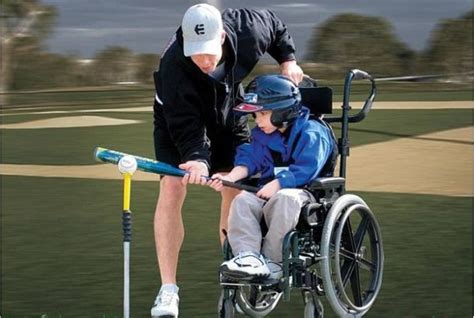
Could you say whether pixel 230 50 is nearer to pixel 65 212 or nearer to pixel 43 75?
pixel 65 212

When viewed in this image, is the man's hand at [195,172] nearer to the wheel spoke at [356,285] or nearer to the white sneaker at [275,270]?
the white sneaker at [275,270]

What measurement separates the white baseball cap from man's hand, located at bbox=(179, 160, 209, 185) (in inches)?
16.1

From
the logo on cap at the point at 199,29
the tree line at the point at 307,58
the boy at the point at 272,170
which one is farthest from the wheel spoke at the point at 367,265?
the tree line at the point at 307,58

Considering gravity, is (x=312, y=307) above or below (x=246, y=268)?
below

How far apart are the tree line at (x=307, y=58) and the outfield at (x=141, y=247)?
4446 millimetres

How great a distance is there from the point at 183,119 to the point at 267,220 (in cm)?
55

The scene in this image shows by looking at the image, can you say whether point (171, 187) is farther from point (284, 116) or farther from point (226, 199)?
point (284, 116)

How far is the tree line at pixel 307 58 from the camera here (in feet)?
52.6

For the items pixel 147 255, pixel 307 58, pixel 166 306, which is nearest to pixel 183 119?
pixel 166 306

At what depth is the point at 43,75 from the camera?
54.2 feet

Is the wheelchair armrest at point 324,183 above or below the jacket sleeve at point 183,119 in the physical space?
below

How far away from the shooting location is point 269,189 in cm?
358

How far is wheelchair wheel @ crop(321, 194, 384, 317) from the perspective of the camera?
355cm

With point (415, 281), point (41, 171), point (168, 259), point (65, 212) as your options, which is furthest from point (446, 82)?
point (168, 259)
